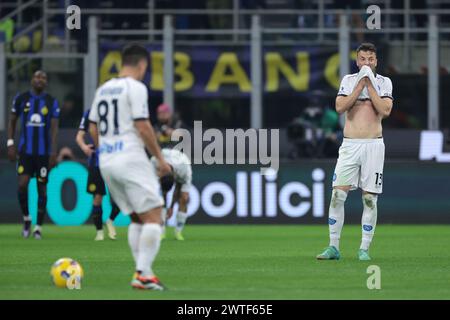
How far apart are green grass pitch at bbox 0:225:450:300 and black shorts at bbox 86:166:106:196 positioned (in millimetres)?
742

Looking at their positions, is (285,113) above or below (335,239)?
above

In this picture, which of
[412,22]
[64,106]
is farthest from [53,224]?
[412,22]

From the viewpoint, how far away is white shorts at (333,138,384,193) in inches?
555

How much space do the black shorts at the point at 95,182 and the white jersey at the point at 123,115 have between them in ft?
26.0

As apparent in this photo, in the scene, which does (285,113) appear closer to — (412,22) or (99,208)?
(412,22)

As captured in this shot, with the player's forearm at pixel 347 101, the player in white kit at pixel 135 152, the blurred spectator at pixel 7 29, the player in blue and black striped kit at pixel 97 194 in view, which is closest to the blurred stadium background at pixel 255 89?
the blurred spectator at pixel 7 29

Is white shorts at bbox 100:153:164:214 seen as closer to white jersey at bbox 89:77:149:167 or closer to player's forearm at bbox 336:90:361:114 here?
white jersey at bbox 89:77:149:167

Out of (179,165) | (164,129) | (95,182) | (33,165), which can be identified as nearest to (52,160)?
(33,165)

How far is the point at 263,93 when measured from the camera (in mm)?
24062

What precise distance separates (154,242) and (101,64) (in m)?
13.7

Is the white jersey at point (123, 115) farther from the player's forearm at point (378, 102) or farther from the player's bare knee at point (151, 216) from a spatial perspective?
the player's forearm at point (378, 102)

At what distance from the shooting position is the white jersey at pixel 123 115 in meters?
10.6

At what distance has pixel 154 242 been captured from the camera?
10.6 meters

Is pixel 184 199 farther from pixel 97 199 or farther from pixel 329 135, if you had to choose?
pixel 329 135
